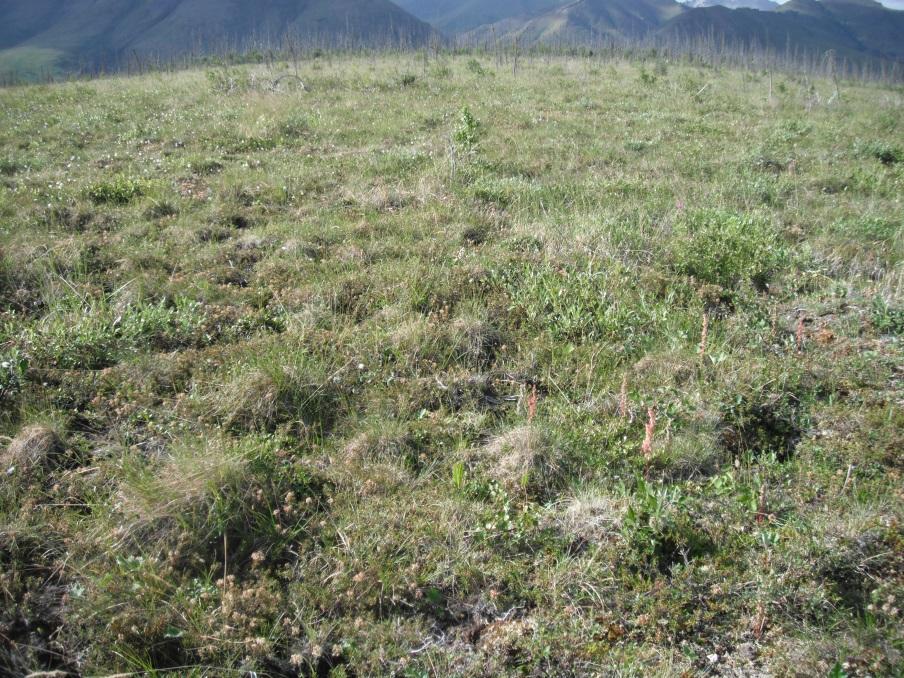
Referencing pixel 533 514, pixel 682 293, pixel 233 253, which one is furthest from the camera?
pixel 233 253

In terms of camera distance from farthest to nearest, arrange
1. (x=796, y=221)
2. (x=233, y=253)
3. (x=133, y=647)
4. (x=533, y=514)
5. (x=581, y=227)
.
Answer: (x=796, y=221) < (x=581, y=227) < (x=233, y=253) < (x=533, y=514) < (x=133, y=647)

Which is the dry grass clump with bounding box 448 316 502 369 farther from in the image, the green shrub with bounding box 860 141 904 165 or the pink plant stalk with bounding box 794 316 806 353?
the green shrub with bounding box 860 141 904 165

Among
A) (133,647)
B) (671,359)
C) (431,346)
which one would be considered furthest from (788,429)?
(133,647)

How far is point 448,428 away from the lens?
3973mm

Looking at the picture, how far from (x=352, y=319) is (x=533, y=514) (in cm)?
267

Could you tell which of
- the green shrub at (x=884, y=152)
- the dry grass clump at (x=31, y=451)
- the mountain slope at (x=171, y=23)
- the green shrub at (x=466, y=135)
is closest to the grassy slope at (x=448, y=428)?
the dry grass clump at (x=31, y=451)

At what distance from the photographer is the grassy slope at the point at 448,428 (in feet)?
8.79

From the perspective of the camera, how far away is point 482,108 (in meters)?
15.4

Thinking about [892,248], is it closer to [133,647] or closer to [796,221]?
[796,221]

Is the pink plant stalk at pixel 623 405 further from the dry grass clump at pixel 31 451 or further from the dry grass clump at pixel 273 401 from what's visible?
the dry grass clump at pixel 31 451

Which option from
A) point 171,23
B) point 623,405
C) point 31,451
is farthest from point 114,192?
point 171,23

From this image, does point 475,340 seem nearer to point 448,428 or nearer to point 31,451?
point 448,428

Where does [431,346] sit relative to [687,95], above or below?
below

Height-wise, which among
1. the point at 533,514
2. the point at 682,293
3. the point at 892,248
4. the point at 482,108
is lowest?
the point at 533,514
